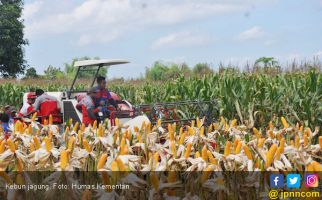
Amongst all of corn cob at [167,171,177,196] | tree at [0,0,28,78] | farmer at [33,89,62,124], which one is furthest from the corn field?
tree at [0,0,28,78]

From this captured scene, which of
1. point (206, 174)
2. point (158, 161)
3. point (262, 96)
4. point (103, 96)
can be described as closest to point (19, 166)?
point (158, 161)

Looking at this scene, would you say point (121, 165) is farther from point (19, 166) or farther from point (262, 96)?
point (262, 96)

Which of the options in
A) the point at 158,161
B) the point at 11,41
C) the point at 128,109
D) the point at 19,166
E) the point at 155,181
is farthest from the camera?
the point at 11,41

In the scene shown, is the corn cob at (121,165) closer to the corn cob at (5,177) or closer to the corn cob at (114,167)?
the corn cob at (114,167)

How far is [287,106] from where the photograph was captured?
1264cm

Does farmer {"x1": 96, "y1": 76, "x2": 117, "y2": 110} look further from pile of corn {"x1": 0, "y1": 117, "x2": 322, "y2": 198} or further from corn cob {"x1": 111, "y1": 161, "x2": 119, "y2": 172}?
corn cob {"x1": 111, "y1": 161, "x2": 119, "y2": 172}

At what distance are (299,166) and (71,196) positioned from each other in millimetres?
1493

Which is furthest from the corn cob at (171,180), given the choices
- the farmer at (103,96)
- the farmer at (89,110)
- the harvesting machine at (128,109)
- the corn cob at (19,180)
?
the farmer at (103,96)

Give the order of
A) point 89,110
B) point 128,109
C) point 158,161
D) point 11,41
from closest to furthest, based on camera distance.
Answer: point 158,161 < point 89,110 < point 128,109 < point 11,41

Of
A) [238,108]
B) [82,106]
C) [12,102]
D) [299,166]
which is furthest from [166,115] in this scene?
[12,102]

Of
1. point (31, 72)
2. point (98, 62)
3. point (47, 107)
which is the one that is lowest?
point (47, 107)

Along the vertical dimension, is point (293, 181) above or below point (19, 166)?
below

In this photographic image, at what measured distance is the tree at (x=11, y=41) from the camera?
157ft

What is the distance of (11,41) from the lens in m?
48.2
